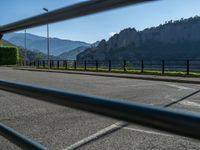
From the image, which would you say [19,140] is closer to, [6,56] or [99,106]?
[99,106]

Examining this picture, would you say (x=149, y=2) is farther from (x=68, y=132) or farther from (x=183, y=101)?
(x=183, y=101)

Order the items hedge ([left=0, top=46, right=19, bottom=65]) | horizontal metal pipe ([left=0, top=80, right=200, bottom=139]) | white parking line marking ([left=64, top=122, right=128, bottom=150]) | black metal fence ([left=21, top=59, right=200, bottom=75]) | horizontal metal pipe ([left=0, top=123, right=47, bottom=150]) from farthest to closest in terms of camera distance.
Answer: black metal fence ([left=21, top=59, right=200, bottom=75])
white parking line marking ([left=64, top=122, right=128, bottom=150])
hedge ([left=0, top=46, right=19, bottom=65])
horizontal metal pipe ([left=0, top=123, right=47, bottom=150])
horizontal metal pipe ([left=0, top=80, right=200, bottom=139])

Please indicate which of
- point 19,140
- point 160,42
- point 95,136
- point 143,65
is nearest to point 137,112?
point 19,140

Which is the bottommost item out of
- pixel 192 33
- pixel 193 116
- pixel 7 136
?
pixel 7 136

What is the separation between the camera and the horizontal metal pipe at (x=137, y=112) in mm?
803

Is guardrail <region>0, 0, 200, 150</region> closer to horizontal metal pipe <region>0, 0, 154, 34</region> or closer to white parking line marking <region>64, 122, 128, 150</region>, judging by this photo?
horizontal metal pipe <region>0, 0, 154, 34</region>

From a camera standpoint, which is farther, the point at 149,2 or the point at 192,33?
the point at 192,33

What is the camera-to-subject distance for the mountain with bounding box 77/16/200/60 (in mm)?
100125

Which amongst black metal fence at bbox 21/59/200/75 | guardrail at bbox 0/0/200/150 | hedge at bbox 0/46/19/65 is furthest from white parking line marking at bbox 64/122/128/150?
black metal fence at bbox 21/59/200/75

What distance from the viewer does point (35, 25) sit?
1.91 metres

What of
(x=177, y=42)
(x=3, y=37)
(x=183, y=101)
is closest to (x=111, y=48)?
(x=177, y=42)

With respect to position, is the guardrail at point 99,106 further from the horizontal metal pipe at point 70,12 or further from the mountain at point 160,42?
the mountain at point 160,42

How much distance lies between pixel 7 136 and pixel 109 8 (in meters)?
0.89

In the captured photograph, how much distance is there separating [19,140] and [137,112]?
82cm
